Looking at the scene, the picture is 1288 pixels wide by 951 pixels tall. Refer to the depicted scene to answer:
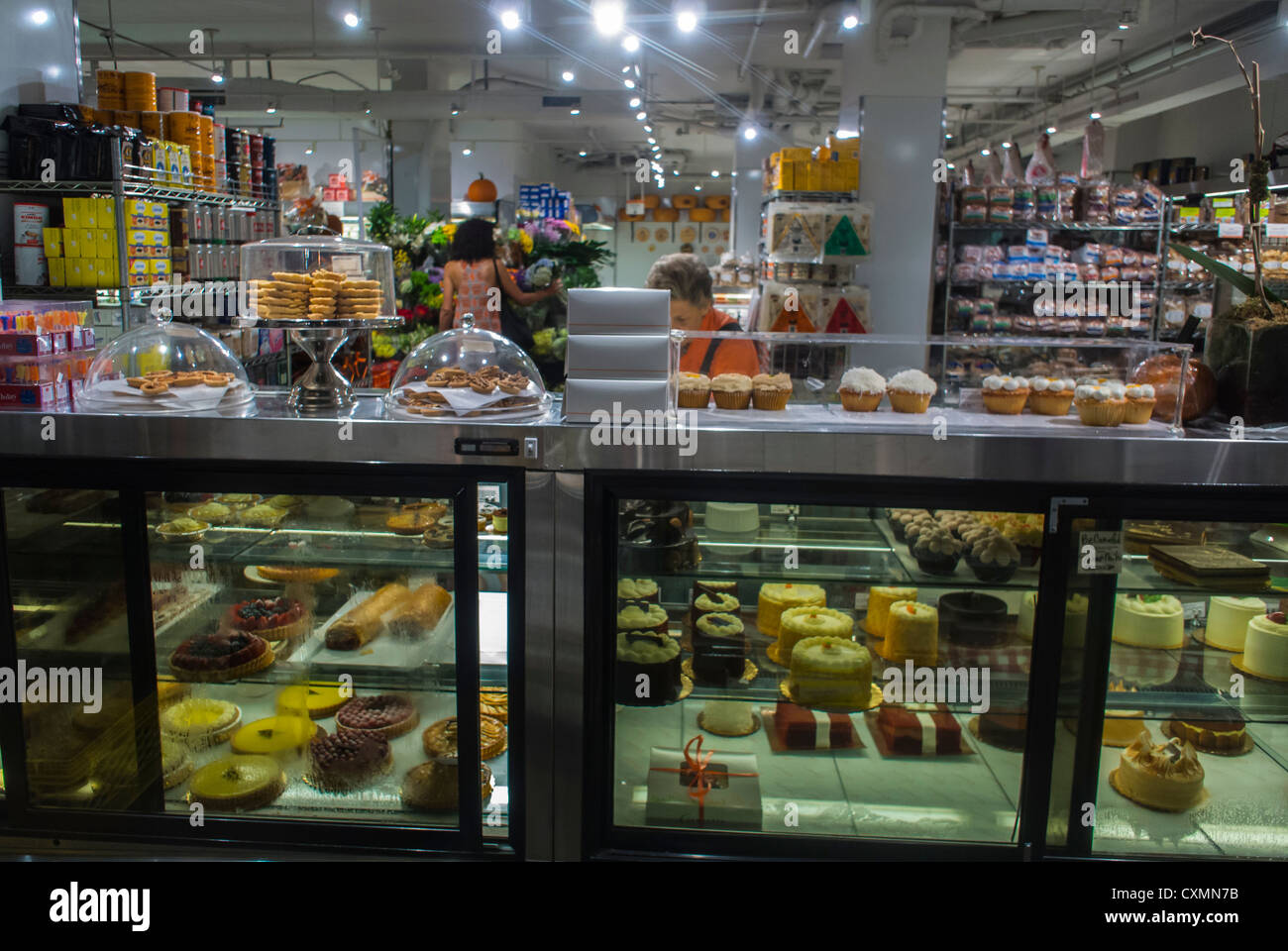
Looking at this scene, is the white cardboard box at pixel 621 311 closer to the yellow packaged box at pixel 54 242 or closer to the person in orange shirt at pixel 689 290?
the person in orange shirt at pixel 689 290

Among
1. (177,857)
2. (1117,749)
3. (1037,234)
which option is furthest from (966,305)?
(177,857)

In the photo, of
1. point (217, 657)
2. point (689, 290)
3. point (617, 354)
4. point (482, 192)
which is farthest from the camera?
point (482, 192)

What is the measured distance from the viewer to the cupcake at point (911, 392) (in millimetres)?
2406

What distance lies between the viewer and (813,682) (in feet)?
8.31

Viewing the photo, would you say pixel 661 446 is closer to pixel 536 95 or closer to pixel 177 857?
pixel 177 857

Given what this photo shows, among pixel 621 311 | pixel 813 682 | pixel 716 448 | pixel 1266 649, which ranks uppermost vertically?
pixel 621 311

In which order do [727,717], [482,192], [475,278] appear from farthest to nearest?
[482,192] → [475,278] → [727,717]

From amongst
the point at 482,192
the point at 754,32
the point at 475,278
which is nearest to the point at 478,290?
the point at 475,278

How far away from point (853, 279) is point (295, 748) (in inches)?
243

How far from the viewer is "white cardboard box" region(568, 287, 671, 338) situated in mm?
2285

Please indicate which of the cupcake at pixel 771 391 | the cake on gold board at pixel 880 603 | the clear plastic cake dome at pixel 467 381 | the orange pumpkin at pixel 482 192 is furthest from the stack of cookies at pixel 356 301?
the orange pumpkin at pixel 482 192

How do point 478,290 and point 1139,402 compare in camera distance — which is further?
point 478,290

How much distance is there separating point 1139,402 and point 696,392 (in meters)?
1.04

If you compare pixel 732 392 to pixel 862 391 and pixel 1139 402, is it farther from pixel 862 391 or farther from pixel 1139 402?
pixel 1139 402
